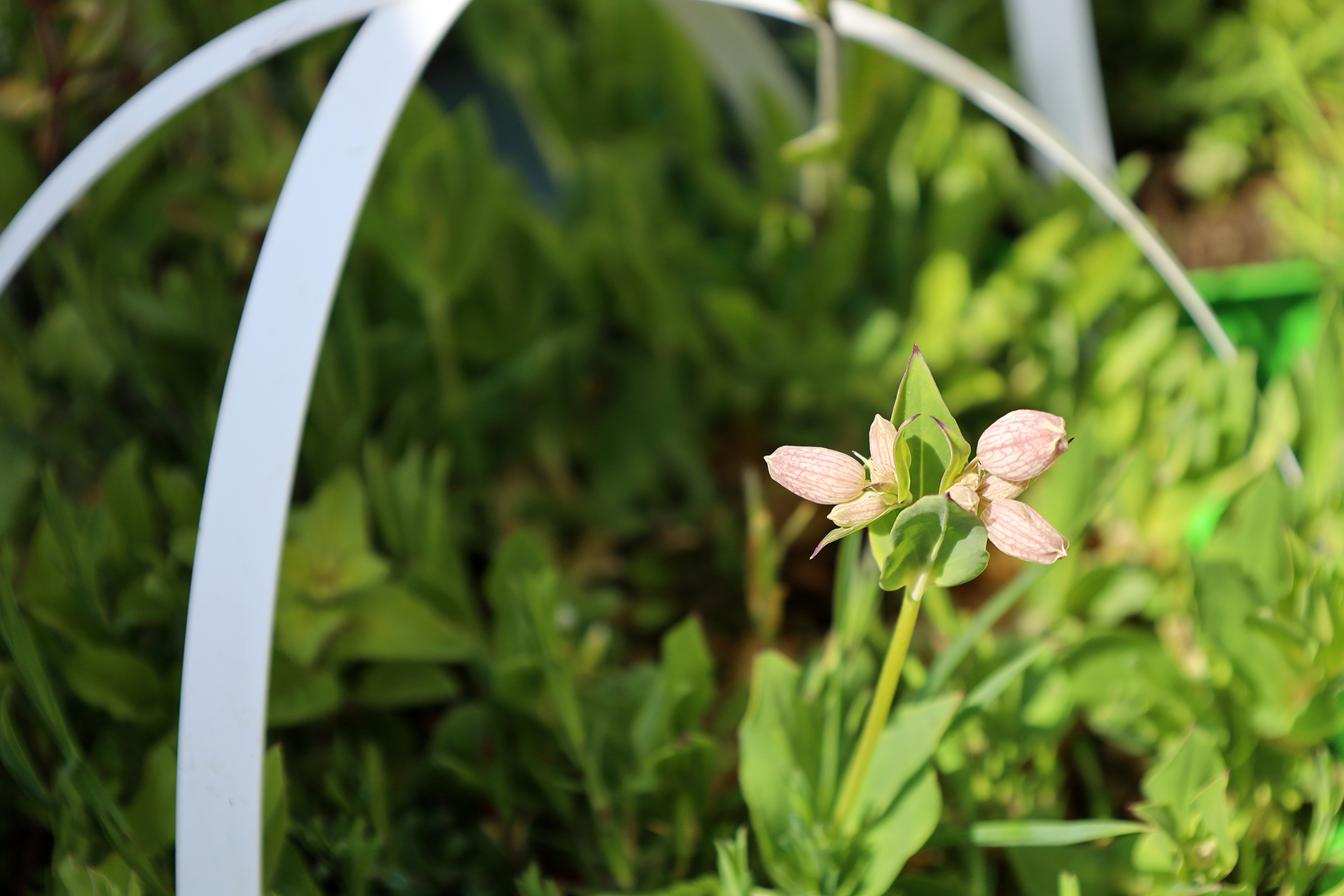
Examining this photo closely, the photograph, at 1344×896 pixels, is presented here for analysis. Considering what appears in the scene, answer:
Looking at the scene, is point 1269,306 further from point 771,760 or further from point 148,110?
point 148,110

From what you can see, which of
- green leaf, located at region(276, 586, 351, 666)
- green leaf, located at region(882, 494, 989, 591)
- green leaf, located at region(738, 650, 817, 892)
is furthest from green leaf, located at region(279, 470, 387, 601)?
green leaf, located at region(882, 494, 989, 591)

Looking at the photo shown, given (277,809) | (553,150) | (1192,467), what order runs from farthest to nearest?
(553,150) < (1192,467) < (277,809)

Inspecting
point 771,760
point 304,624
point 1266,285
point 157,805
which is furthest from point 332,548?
point 1266,285

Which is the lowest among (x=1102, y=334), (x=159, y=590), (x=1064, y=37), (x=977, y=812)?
(x=977, y=812)

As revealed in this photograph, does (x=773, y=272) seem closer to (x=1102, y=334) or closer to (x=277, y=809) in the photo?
(x=1102, y=334)

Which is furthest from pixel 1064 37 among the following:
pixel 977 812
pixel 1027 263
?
pixel 977 812

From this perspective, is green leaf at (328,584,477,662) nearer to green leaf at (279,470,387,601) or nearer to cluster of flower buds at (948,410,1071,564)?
green leaf at (279,470,387,601)
